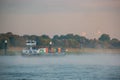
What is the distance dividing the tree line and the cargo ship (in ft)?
0.15

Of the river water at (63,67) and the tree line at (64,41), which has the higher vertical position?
the tree line at (64,41)

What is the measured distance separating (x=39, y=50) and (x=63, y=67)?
356 millimetres

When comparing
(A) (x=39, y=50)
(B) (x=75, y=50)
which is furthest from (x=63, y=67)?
(A) (x=39, y=50)

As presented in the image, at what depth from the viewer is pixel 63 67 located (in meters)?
3.32

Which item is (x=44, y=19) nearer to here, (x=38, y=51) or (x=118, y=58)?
(x=38, y=51)

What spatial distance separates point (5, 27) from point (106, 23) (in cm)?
120

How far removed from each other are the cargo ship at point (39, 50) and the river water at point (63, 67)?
5 cm

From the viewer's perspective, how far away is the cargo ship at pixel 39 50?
10.9 ft

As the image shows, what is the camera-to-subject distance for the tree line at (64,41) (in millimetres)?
3314

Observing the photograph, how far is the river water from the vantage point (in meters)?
3.28

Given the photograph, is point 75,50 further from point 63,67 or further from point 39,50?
point 39,50

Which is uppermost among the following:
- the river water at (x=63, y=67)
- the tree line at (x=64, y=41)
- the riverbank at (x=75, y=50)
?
the tree line at (x=64, y=41)

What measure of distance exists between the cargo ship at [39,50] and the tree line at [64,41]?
0.04 metres

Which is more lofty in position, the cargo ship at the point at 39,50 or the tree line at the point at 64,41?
the tree line at the point at 64,41
